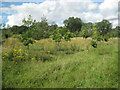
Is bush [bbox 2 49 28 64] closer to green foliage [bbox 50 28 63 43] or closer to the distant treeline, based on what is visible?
the distant treeline

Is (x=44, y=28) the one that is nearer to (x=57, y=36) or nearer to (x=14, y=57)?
(x=57, y=36)

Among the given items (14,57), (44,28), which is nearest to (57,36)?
(44,28)

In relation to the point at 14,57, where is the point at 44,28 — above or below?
above

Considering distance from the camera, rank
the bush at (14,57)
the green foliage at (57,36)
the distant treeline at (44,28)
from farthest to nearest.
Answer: the green foliage at (57,36), the distant treeline at (44,28), the bush at (14,57)

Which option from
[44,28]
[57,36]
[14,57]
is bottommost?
[14,57]

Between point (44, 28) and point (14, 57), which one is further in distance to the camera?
point (44, 28)

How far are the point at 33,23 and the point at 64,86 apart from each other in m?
4.39

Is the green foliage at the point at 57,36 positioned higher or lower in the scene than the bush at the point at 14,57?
higher

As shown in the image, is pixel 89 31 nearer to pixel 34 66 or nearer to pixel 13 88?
pixel 34 66

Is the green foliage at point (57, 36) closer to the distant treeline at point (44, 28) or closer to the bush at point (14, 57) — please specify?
the distant treeline at point (44, 28)

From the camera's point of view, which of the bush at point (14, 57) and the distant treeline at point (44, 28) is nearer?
the bush at point (14, 57)

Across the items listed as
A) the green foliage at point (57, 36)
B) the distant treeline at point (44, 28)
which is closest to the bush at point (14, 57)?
the distant treeline at point (44, 28)

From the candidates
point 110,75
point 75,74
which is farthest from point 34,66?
point 110,75

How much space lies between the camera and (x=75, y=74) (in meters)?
3.58
